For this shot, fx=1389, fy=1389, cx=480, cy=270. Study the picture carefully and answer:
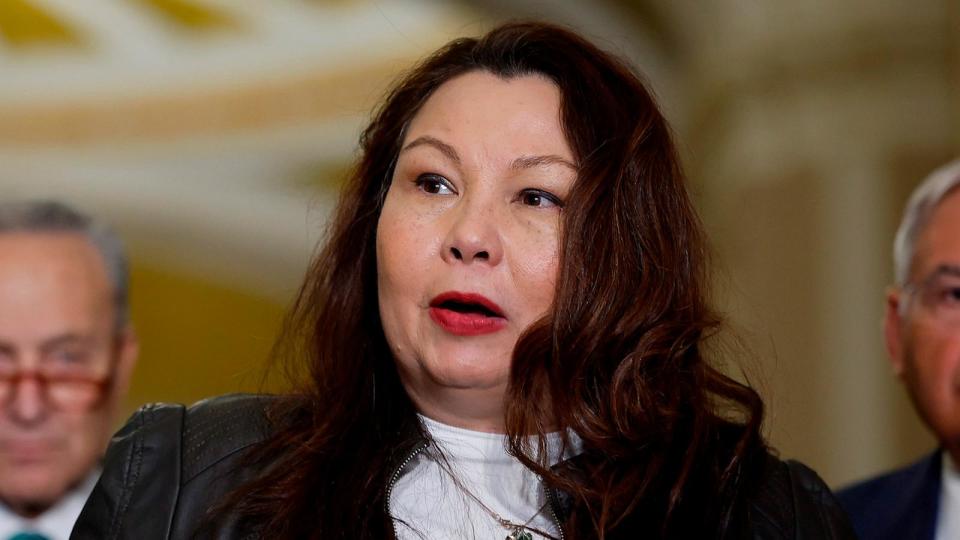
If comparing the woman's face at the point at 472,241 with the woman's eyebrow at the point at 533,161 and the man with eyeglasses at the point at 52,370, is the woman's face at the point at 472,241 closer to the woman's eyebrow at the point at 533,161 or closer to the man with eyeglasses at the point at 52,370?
the woman's eyebrow at the point at 533,161

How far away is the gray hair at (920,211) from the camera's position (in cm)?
261

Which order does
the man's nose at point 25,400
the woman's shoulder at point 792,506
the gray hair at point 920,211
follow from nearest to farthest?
the woman's shoulder at point 792,506
the man's nose at point 25,400
the gray hair at point 920,211

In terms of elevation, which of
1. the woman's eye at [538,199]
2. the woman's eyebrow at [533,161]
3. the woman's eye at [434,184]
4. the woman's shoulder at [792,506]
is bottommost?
the woman's shoulder at [792,506]

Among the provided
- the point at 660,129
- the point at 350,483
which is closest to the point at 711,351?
the point at 660,129

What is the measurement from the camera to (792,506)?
198cm

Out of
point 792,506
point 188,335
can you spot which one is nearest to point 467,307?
point 792,506

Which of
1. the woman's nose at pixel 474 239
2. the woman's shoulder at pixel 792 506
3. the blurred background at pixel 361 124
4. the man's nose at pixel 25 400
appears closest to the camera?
the woman's nose at pixel 474 239

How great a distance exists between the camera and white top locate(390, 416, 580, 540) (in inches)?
72.7

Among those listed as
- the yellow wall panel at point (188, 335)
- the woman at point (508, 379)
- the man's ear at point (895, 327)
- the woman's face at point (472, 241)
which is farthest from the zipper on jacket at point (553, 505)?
the yellow wall panel at point (188, 335)

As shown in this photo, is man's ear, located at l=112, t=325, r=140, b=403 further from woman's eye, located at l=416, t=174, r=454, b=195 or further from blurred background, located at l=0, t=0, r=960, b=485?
woman's eye, located at l=416, t=174, r=454, b=195

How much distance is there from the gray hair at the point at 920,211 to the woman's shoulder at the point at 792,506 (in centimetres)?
73

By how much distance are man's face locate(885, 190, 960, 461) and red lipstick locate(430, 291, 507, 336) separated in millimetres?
1087

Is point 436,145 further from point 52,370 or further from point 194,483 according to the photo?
point 52,370

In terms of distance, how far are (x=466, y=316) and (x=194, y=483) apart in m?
0.43
